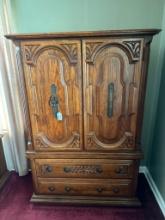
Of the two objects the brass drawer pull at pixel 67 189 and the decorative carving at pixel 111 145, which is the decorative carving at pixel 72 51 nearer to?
the decorative carving at pixel 111 145

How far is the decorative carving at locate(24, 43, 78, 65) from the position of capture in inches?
54.5

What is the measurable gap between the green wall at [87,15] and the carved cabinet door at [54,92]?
1.93 ft

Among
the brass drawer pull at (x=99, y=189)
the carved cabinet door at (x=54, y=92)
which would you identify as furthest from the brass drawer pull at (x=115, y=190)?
the carved cabinet door at (x=54, y=92)

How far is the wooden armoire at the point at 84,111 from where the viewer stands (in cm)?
138

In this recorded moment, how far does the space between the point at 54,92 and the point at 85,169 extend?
797 millimetres

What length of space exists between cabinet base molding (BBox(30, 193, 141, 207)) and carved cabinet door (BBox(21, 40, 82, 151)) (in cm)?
57

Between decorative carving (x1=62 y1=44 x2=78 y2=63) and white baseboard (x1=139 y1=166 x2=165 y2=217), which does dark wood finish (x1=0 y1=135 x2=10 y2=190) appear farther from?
white baseboard (x1=139 y1=166 x2=165 y2=217)

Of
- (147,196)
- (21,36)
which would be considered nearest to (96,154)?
(147,196)

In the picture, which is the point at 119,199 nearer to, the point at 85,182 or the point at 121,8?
the point at 85,182

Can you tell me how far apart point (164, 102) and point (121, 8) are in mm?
1032

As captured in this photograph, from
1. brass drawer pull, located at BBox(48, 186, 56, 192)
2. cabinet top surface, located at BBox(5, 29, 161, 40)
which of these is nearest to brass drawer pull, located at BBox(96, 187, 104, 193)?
brass drawer pull, located at BBox(48, 186, 56, 192)

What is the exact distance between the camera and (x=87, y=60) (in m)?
1.41

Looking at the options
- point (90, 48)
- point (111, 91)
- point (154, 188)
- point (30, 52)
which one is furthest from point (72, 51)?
point (154, 188)

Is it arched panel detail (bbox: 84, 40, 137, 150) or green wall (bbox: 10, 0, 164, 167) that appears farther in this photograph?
green wall (bbox: 10, 0, 164, 167)
